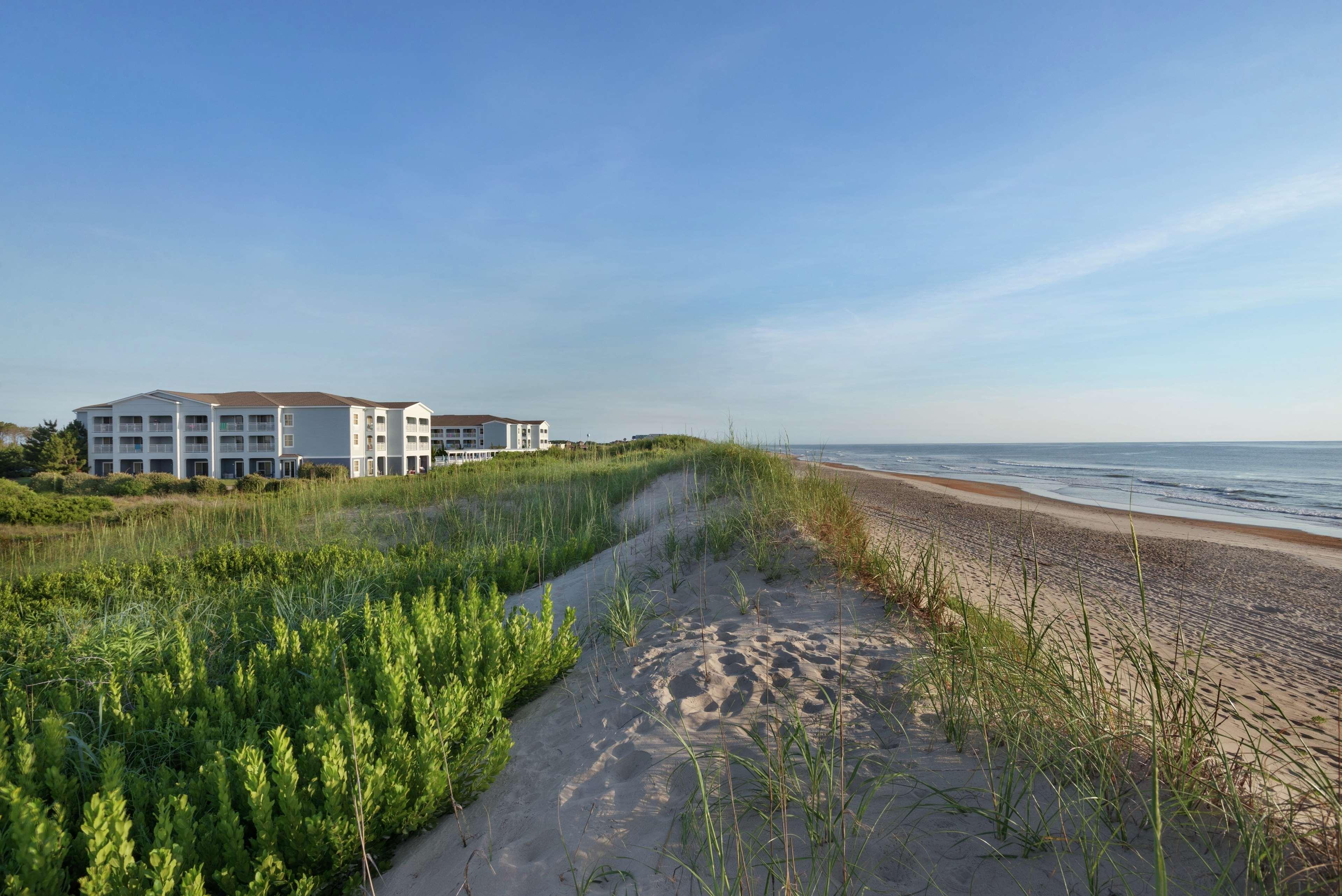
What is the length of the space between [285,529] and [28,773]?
9.03 metres

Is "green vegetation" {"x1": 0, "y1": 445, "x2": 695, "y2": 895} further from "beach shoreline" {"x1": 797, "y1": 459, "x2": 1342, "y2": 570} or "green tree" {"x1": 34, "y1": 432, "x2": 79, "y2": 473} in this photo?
"green tree" {"x1": 34, "y1": 432, "x2": 79, "y2": 473}

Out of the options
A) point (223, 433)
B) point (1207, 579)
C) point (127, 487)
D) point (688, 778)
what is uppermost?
point (223, 433)

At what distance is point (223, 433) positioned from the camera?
45781 millimetres

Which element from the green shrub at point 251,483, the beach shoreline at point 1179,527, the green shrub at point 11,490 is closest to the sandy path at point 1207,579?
the beach shoreline at point 1179,527

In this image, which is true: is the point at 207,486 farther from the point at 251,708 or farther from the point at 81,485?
the point at 251,708

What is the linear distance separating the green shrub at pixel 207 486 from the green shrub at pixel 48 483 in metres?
5.31

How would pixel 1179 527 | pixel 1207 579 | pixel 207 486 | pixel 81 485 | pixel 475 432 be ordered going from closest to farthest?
pixel 1207 579 < pixel 1179 527 < pixel 207 486 < pixel 81 485 < pixel 475 432

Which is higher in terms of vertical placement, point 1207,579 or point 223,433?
point 223,433

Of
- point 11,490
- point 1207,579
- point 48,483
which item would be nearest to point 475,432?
point 48,483

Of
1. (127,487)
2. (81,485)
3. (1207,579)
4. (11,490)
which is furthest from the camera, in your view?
(81,485)

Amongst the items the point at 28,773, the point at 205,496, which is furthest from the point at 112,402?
the point at 28,773

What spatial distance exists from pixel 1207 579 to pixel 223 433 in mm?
58090

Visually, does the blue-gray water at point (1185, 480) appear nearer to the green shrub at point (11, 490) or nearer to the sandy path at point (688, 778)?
the sandy path at point (688, 778)

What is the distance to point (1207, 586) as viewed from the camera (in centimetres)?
883
